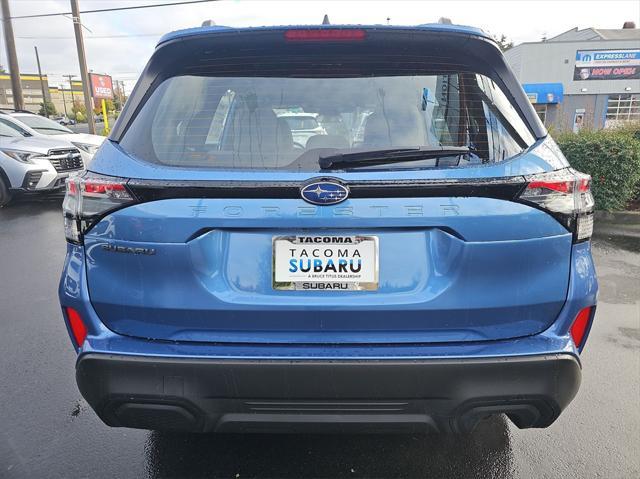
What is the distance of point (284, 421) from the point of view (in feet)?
5.80

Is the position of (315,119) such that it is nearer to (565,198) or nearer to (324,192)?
(324,192)

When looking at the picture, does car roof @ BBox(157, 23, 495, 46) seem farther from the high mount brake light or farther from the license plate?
the license plate

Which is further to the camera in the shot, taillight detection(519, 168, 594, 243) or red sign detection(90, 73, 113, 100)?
red sign detection(90, 73, 113, 100)

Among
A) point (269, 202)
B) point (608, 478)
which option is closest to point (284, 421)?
point (269, 202)

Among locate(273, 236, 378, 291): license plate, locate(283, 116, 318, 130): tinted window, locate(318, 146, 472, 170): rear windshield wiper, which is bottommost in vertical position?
locate(273, 236, 378, 291): license plate

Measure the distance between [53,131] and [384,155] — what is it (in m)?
11.6

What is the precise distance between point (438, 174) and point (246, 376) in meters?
0.96

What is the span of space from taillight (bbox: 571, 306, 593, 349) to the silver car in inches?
364

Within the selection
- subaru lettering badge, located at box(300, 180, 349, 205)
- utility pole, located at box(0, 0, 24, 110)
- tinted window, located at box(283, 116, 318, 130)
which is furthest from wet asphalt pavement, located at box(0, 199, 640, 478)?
utility pole, located at box(0, 0, 24, 110)

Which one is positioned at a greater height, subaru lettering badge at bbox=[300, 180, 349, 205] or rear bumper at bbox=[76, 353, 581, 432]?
subaru lettering badge at bbox=[300, 180, 349, 205]

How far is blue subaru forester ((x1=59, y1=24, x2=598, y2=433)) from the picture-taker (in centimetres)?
166

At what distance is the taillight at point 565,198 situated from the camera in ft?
5.57

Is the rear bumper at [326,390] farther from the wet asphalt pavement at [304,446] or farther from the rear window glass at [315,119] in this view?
the rear window glass at [315,119]

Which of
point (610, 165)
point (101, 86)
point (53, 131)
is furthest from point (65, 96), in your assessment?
point (610, 165)
